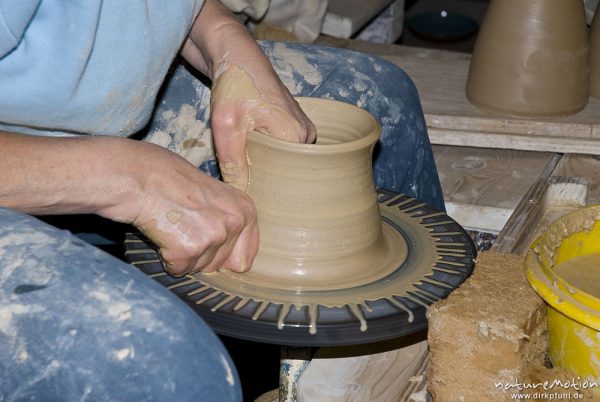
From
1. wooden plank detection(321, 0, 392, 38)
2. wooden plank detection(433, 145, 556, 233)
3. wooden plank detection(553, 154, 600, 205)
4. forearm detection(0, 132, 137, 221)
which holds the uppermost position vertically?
forearm detection(0, 132, 137, 221)

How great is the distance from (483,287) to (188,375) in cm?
51

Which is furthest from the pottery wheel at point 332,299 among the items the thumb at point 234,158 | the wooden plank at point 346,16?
the wooden plank at point 346,16

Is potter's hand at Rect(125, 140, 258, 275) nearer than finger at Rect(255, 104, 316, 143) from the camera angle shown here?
Yes

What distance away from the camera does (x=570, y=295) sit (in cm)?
121

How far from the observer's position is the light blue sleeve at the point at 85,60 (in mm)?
1194

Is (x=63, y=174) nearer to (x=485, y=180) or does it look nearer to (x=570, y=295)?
(x=570, y=295)

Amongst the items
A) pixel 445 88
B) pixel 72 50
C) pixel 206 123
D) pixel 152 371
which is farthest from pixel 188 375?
pixel 445 88

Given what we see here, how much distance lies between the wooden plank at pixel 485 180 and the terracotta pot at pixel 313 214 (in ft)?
1.95

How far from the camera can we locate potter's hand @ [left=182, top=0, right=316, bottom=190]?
1347mm

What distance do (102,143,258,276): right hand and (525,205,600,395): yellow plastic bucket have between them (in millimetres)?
434

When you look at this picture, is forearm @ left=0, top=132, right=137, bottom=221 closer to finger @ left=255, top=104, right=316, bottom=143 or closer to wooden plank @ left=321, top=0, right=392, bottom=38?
finger @ left=255, top=104, right=316, bottom=143

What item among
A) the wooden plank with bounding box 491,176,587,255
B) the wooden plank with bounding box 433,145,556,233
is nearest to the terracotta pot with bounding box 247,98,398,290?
the wooden plank with bounding box 491,176,587,255

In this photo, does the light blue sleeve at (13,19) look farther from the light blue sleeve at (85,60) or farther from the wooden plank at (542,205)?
the wooden plank at (542,205)

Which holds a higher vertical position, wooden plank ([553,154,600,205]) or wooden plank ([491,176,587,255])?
wooden plank ([491,176,587,255])
